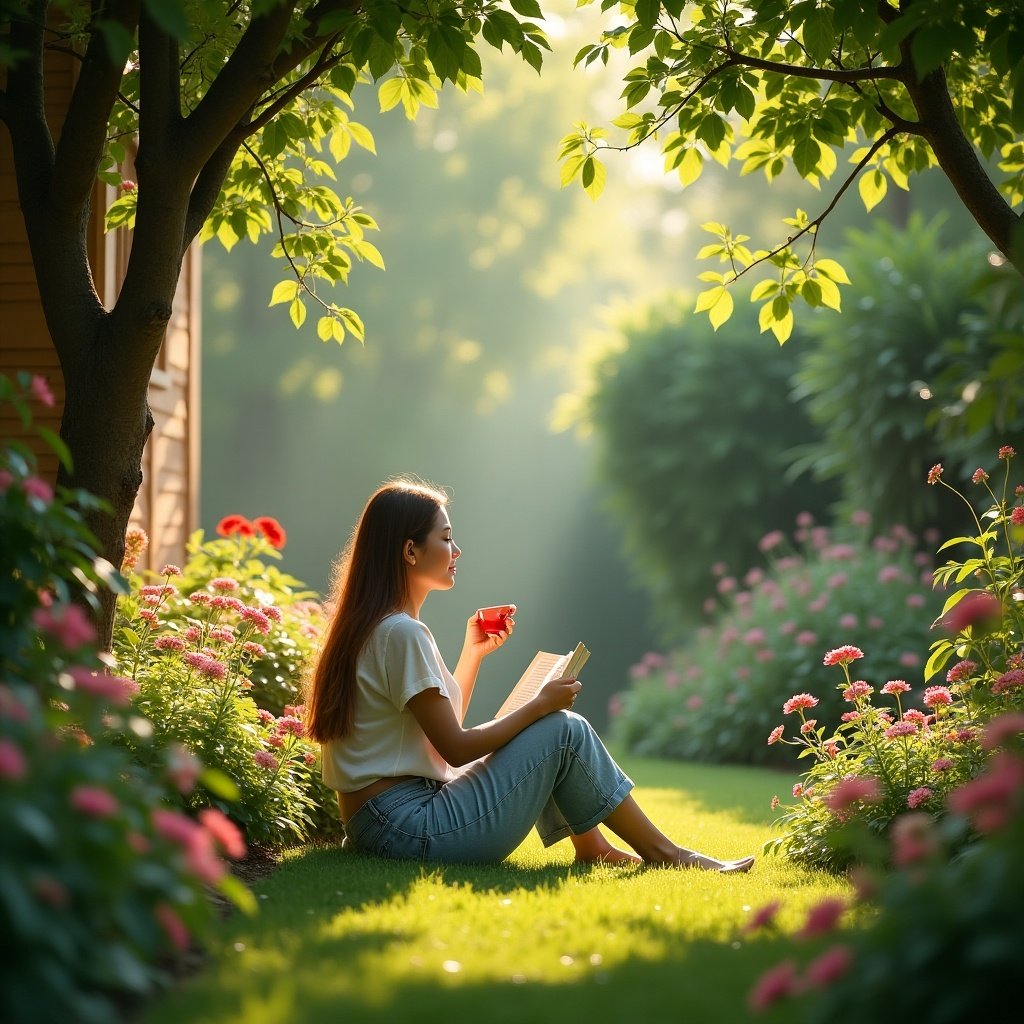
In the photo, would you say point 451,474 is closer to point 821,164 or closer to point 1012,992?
point 821,164

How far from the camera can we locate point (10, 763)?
4.99 feet

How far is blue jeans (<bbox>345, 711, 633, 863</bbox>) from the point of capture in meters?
3.50

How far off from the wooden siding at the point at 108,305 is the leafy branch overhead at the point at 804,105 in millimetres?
2675

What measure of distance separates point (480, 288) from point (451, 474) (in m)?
3.86

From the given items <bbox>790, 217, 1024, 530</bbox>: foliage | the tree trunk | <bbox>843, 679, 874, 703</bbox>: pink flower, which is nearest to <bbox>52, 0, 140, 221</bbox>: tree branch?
the tree trunk

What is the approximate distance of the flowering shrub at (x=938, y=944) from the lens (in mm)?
1539

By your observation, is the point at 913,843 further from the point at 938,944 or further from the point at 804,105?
the point at 804,105

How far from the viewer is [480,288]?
2445cm

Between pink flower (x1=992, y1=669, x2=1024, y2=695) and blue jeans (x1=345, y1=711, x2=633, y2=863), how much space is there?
1099mm

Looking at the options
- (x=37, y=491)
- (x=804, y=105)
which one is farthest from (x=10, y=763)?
(x=804, y=105)

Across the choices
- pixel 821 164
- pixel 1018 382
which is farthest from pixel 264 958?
pixel 821 164

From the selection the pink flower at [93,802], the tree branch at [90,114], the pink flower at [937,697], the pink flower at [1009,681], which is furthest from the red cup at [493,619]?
the pink flower at [93,802]

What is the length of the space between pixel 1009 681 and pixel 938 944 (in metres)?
1.92

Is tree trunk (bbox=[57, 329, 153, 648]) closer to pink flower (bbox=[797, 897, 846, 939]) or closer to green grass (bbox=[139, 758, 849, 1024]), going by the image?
green grass (bbox=[139, 758, 849, 1024])
